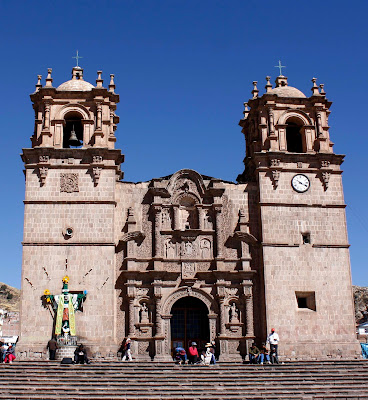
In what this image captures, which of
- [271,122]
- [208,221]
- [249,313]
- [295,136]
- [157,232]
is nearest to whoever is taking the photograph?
[249,313]

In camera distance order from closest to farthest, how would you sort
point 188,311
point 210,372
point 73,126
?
point 210,372 < point 188,311 < point 73,126

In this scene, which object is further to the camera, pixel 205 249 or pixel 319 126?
pixel 319 126

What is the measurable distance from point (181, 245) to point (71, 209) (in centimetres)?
573

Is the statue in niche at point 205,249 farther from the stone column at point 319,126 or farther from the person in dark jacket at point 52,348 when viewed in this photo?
the stone column at point 319,126

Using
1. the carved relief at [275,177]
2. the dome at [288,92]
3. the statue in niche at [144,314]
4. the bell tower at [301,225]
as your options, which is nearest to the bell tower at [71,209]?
the statue in niche at [144,314]

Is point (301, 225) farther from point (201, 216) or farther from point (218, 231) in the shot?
point (201, 216)

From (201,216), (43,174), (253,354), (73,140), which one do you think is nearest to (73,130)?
(73,140)

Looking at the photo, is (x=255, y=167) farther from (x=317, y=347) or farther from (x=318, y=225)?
(x=317, y=347)

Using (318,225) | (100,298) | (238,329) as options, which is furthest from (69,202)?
(318,225)

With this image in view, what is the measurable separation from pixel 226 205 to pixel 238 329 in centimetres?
630

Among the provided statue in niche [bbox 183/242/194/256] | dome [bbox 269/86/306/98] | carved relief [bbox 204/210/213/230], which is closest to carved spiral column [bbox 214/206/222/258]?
carved relief [bbox 204/210/213/230]

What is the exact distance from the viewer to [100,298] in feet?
91.0

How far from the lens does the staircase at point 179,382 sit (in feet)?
67.9

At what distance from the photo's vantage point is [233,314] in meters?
28.8
